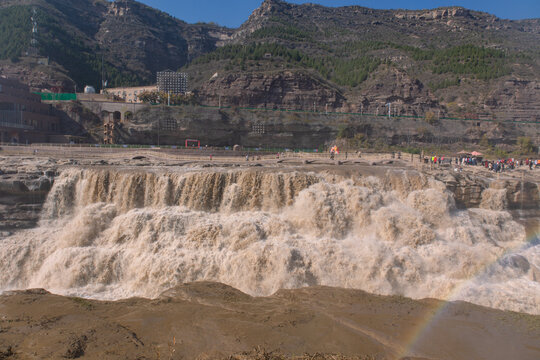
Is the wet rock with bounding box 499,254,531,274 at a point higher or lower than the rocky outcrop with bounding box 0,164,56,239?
lower

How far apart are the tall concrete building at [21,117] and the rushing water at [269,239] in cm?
2928

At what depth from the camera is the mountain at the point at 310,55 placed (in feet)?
245

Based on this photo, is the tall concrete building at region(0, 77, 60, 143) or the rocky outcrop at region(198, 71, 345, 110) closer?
the tall concrete building at region(0, 77, 60, 143)

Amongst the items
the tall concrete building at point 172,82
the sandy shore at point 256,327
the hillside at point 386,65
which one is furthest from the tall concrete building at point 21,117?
the sandy shore at point 256,327

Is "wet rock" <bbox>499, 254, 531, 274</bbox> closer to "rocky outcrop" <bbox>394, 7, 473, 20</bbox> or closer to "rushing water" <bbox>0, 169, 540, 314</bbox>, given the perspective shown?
"rushing water" <bbox>0, 169, 540, 314</bbox>

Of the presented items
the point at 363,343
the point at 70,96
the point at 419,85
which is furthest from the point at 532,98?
the point at 70,96

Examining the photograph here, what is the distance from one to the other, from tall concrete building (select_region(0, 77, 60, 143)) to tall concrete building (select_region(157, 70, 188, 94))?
30.8m

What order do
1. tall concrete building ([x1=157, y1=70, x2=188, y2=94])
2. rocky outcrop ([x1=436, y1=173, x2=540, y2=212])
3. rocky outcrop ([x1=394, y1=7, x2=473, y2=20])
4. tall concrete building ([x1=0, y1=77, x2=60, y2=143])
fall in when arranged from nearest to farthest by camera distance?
rocky outcrop ([x1=436, y1=173, x2=540, y2=212]) < tall concrete building ([x1=0, y1=77, x2=60, y2=143]) < tall concrete building ([x1=157, y1=70, x2=188, y2=94]) < rocky outcrop ([x1=394, y1=7, x2=473, y2=20])

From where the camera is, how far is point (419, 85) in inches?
Answer: 2960

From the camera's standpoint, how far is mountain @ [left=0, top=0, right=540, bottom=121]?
245 ft

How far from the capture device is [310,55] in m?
107

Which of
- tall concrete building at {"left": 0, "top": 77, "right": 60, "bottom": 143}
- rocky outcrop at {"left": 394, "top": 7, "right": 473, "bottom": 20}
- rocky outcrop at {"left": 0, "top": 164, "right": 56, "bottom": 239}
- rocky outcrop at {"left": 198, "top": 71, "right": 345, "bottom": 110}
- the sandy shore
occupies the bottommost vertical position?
the sandy shore

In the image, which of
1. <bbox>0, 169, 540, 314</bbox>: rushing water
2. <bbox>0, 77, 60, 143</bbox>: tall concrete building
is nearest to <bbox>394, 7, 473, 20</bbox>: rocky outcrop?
<bbox>0, 77, 60, 143</bbox>: tall concrete building

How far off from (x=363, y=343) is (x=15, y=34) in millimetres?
109952
